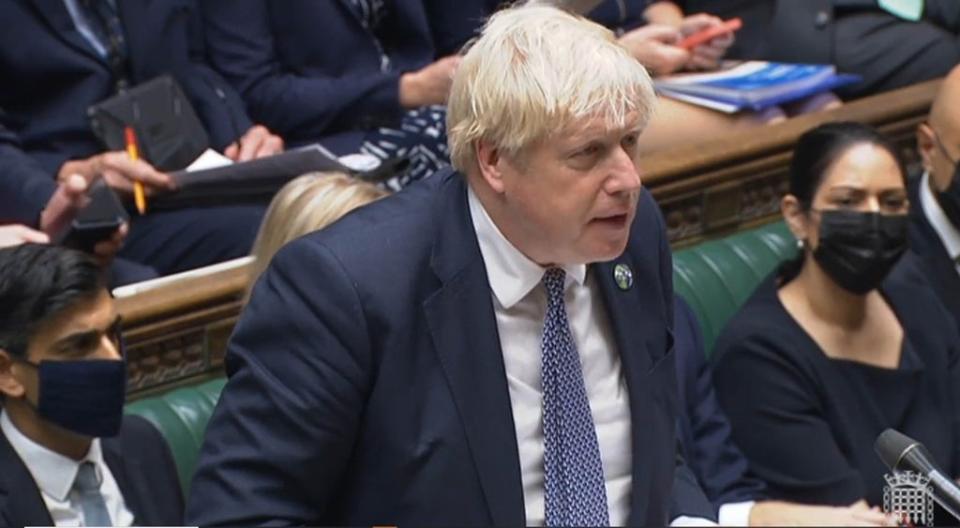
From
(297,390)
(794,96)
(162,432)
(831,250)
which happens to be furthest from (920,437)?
(297,390)

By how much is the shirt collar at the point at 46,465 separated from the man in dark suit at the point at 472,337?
60cm

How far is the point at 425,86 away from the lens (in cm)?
318

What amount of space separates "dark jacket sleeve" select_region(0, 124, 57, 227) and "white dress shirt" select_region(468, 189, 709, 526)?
1175 mm

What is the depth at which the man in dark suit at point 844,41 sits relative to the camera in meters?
3.54

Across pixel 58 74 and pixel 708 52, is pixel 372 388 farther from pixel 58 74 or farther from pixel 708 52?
pixel 708 52

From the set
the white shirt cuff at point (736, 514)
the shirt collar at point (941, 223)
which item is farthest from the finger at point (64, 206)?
the shirt collar at point (941, 223)

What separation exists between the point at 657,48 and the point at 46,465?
1437 millimetres

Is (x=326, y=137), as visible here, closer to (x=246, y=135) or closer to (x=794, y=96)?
(x=246, y=135)

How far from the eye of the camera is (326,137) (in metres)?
3.18

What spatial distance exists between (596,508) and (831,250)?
1.10 meters

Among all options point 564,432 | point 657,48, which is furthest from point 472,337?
point 657,48

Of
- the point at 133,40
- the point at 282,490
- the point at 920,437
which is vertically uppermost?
the point at 282,490

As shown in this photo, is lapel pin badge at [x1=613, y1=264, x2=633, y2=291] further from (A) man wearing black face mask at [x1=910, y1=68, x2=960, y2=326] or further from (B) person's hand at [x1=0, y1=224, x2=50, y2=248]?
(A) man wearing black face mask at [x1=910, y1=68, x2=960, y2=326]

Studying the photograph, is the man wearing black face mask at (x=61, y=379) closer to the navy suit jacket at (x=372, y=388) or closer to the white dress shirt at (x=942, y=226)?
the navy suit jacket at (x=372, y=388)
